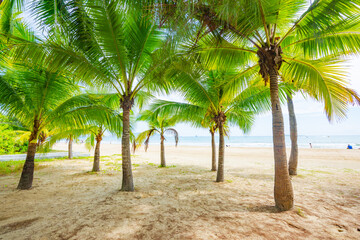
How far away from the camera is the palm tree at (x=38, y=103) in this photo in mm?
5039

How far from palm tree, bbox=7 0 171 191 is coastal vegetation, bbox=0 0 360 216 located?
0.03 metres

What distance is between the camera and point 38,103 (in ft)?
17.6

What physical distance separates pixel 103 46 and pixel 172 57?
74.8 inches

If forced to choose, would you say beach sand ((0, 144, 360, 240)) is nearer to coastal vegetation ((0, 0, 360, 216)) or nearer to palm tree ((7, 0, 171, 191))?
coastal vegetation ((0, 0, 360, 216))

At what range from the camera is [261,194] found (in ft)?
15.3

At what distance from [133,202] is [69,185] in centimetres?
340

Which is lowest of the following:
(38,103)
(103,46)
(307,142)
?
(307,142)

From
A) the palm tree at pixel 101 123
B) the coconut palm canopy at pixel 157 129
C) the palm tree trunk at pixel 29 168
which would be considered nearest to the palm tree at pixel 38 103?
the palm tree trunk at pixel 29 168

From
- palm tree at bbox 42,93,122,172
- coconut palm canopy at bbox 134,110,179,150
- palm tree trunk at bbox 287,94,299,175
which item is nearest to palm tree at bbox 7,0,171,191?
palm tree at bbox 42,93,122,172

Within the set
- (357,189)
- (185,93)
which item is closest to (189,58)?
(185,93)

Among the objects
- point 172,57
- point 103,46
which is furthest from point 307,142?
point 103,46

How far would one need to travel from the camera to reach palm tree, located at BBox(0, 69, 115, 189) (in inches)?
198

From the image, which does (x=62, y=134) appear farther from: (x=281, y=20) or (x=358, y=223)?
(x=358, y=223)

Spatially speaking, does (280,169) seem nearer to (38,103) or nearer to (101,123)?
(101,123)
